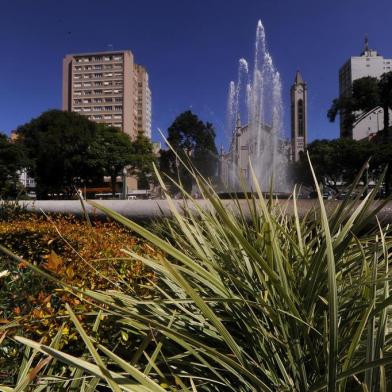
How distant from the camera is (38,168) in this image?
42188 millimetres

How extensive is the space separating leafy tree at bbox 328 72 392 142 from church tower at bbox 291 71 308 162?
157 feet

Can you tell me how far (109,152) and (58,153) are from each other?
Result: 6360 millimetres

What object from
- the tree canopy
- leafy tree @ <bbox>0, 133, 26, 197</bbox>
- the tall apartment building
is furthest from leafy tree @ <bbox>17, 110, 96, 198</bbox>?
the tall apartment building

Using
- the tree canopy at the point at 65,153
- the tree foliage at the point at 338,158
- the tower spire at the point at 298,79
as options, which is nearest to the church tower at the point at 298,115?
the tower spire at the point at 298,79

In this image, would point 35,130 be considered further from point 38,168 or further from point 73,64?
point 73,64

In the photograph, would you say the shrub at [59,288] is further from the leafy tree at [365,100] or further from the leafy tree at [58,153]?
the leafy tree at [58,153]

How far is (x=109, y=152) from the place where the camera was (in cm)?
4522

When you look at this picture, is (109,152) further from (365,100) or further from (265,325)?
(265,325)

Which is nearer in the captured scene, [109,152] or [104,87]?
[109,152]

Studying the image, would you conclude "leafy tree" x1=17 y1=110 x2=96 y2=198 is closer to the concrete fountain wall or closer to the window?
the concrete fountain wall

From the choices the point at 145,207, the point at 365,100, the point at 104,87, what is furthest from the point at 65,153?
the point at 104,87

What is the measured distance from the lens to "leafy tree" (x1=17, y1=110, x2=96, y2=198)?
Result: 40500mm

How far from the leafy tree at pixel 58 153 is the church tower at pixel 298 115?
2159 inches

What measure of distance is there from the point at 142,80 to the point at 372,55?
220 feet
